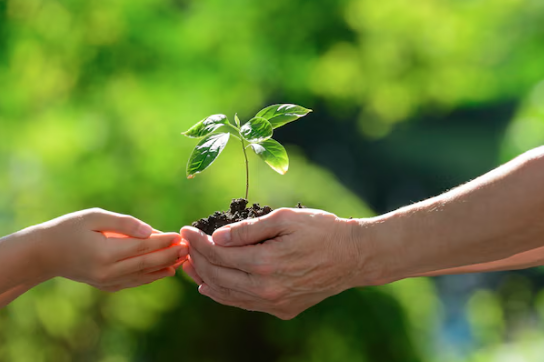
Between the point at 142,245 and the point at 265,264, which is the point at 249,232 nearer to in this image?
the point at 265,264

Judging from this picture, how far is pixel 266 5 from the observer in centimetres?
430

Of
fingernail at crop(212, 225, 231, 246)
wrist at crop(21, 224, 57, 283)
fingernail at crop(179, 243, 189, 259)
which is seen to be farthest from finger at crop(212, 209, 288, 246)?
wrist at crop(21, 224, 57, 283)

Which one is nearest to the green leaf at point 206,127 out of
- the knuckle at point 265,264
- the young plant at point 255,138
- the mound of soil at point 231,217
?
the young plant at point 255,138

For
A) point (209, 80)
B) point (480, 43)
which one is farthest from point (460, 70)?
point (209, 80)

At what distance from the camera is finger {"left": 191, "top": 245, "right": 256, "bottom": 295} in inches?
47.1

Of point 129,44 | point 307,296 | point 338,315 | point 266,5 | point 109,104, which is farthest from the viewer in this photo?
point 266,5

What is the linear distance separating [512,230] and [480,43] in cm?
355

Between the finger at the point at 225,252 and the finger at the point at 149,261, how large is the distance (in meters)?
A: 0.04

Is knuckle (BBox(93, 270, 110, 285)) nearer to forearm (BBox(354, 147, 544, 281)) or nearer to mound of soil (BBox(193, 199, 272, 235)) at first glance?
mound of soil (BBox(193, 199, 272, 235))

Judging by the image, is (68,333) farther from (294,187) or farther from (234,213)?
(234,213)

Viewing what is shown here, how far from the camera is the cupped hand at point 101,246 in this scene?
1.21 m

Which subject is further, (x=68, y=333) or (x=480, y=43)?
(x=480, y=43)

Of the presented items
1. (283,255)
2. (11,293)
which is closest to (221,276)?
(283,255)

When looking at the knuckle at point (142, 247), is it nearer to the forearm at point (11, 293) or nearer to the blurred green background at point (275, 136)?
the forearm at point (11, 293)
